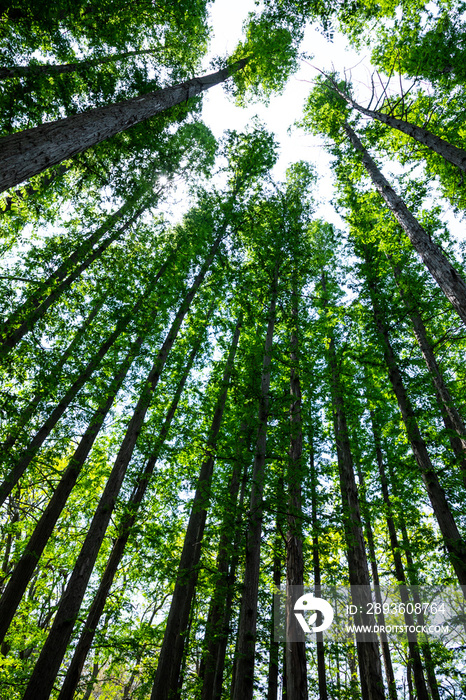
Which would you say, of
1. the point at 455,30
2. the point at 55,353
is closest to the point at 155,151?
the point at 55,353

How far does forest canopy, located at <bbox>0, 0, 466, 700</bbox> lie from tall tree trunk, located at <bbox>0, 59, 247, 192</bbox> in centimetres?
4

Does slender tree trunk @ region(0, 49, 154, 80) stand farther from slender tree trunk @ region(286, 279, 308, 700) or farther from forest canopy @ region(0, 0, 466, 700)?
slender tree trunk @ region(286, 279, 308, 700)

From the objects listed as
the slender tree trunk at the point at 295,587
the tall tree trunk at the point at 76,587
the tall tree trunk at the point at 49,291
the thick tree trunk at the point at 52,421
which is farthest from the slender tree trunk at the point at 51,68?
the slender tree trunk at the point at 295,587

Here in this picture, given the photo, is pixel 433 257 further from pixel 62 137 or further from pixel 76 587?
pixel 76 587

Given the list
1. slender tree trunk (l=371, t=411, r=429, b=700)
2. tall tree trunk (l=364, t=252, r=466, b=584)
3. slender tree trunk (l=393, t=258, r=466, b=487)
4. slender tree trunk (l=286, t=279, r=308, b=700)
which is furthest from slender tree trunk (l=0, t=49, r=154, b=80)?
slender tree trunk (l=371, t=411, r=429, b=700)

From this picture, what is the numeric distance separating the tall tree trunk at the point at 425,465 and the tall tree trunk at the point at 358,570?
143 cm

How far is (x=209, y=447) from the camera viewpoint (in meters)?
6.93

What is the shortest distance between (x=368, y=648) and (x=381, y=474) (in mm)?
5541

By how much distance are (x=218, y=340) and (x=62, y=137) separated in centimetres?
722

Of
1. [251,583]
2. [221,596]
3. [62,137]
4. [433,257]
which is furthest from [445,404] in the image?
[62,137]

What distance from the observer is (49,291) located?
630cm

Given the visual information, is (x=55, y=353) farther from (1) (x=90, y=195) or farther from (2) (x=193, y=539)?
(1) (x=90, y=195)

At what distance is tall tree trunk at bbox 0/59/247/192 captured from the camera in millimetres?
3664

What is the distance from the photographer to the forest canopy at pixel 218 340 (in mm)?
6008
